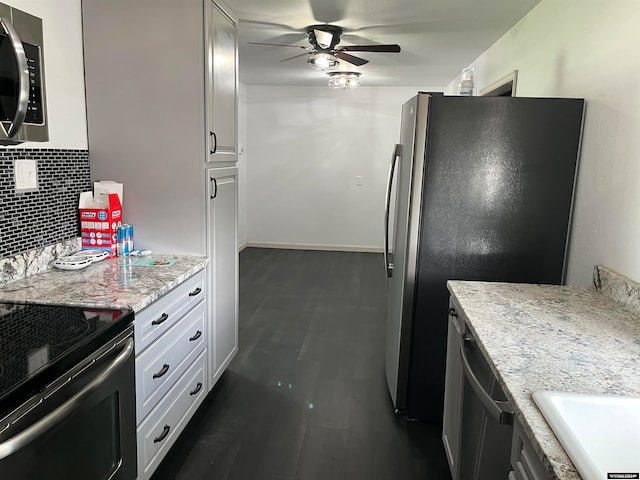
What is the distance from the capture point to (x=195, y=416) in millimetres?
A: 2527

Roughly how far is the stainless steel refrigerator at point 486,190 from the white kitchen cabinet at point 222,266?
990mm

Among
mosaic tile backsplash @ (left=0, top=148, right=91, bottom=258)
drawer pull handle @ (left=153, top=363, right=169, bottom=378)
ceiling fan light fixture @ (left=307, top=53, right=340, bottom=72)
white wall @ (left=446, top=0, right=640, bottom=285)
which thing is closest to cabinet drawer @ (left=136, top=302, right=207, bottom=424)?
drawer pull handle @ (left=153, top=363, right=169, bottom=378)

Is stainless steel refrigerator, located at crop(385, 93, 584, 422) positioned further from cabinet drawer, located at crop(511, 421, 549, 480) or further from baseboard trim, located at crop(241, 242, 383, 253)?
baseboard trim, located at crop(241, 242, 383, 253)

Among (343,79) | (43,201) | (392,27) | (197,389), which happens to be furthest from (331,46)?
(197,389)

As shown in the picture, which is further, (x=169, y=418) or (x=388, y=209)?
(x=388, y=209)

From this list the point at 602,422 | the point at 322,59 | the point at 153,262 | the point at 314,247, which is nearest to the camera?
the point at 602,422

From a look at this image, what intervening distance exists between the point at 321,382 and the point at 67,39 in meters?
2.27

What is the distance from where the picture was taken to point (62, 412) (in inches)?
50.1

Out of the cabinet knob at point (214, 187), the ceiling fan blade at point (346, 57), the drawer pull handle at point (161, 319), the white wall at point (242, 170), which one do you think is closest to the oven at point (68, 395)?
the drawer pull handle at point (161, 319)

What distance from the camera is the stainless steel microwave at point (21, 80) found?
1.50 metres

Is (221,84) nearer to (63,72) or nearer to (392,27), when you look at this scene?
(63,72)

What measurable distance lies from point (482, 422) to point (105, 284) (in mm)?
1479

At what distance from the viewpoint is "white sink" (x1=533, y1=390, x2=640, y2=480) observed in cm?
103

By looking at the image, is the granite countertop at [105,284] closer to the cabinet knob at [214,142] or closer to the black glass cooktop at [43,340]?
the black glass cooktop at [43,340]
